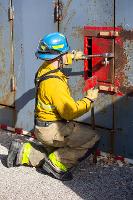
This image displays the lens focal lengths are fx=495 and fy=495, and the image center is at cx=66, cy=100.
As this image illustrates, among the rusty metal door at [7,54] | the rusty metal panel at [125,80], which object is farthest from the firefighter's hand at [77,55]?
the rusty metal door at [7,54]

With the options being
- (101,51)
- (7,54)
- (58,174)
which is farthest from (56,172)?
(7,54)

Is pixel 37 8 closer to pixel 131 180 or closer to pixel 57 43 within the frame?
pixel 57 43

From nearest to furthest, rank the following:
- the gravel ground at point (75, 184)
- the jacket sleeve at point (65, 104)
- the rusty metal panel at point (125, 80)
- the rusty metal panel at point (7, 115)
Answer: the gravel ground at point (75, 184), the jacket sleeve at point (65, 104), the rusty metal panel at point (125, 80), the rusty metal panel at point (7, 115)

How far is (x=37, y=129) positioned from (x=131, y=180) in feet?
3.50

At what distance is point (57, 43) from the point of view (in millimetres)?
4883

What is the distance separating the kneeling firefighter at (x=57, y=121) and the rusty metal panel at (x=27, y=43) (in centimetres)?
78

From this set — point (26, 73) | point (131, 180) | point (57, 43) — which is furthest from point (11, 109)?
point (131, 180)

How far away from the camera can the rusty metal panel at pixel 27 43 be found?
5.70 meters

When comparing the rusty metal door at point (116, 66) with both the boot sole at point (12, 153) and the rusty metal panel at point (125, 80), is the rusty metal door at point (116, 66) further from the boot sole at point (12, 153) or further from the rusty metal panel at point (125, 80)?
the boot sole at point (12, 153)

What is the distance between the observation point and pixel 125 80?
196 inches

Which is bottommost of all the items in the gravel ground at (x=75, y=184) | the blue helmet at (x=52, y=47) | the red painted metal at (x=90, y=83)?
the gravel ground at (x=75, y=184)

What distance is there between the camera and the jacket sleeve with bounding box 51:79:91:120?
4695 mm

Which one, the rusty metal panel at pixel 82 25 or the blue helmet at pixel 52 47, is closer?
the blue helmet at pixel 52 47

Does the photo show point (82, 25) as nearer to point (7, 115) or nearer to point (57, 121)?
point (57, 121)
